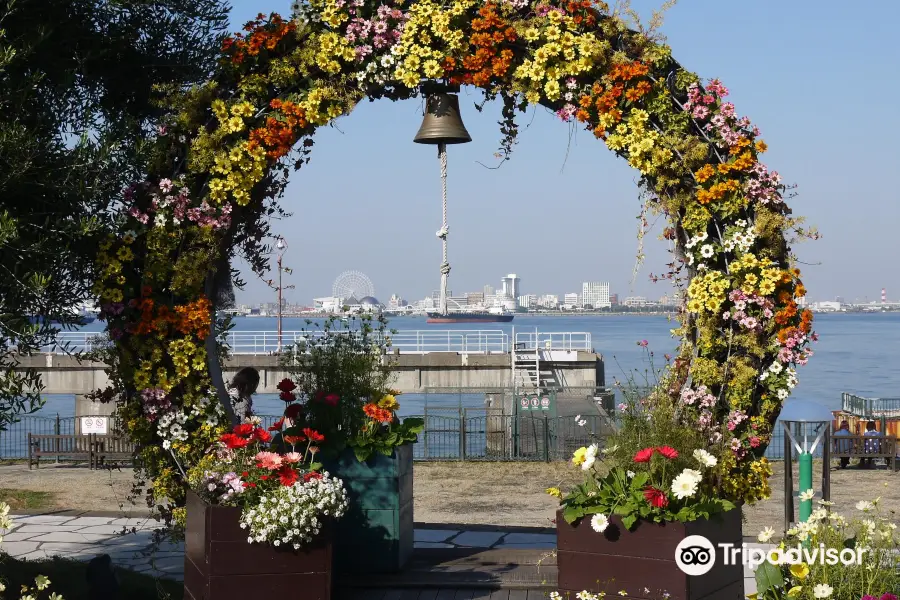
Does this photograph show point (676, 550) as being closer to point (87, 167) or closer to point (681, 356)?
point (681, 356)

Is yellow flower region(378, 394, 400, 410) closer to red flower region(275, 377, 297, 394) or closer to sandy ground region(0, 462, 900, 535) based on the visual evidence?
red flower region(275, 377, 297, 394)

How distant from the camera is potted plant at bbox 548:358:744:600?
460cm

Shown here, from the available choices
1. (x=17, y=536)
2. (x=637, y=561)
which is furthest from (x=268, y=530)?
(x=17, y=536)

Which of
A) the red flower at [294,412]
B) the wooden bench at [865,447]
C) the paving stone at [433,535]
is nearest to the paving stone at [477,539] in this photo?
the paving stone at [433,535]

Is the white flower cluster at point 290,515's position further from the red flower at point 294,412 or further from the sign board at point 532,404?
the sign board at point 532,404

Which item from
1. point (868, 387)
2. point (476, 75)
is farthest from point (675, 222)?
point (868, 387)

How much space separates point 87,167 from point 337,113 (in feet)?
5.18

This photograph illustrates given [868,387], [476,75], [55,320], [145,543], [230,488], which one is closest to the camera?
[230,488]

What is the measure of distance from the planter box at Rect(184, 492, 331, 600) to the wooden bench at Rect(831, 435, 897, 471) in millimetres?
13939

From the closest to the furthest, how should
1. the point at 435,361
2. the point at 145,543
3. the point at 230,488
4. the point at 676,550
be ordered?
the point at 676,550 < the point at 230,488 < the point at 145,543 < the point at 435,361

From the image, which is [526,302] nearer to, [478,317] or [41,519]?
[478,317]

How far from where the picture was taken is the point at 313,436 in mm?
5363

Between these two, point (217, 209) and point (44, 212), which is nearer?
point (44, 212)

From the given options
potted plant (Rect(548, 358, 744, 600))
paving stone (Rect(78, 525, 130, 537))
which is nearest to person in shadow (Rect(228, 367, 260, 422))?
potted plant (Rect(548, 358, 744, 600))
